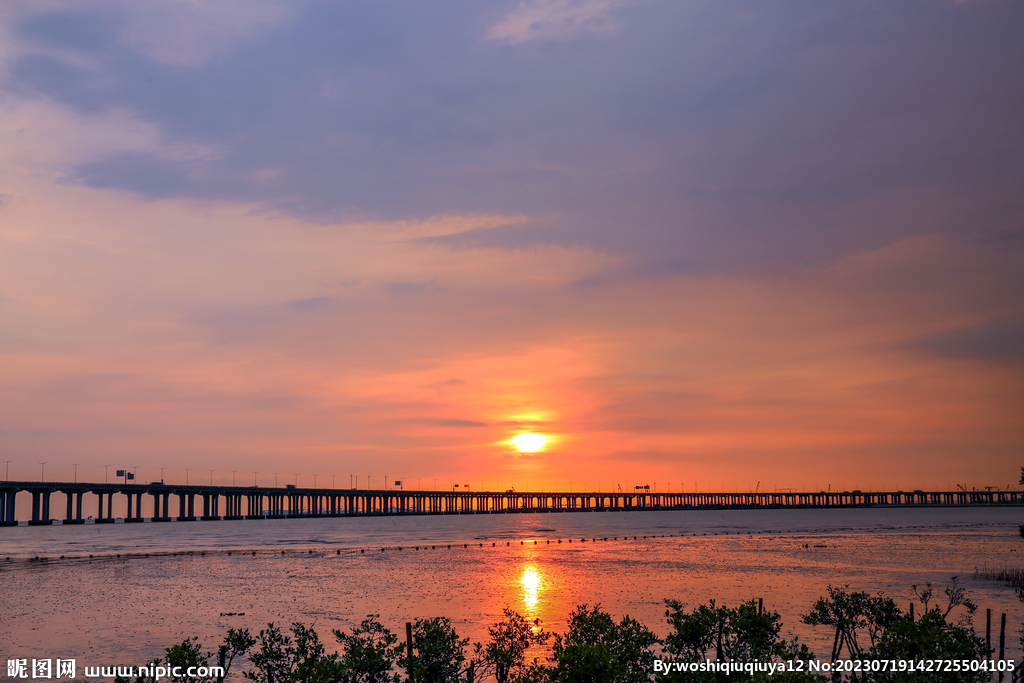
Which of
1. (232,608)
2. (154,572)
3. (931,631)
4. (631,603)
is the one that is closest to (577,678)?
(931,631)

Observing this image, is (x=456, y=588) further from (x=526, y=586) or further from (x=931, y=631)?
(x=931, y=631)

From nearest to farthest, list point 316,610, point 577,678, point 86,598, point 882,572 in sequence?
point 577,678
point 316,610
point 86,598
point 882,572

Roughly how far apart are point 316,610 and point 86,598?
25281 millimetres

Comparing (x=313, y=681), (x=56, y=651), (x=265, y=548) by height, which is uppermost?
(x=313, y=681)

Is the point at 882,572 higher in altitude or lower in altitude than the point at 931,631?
lower

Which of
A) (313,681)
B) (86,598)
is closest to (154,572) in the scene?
(86,598)

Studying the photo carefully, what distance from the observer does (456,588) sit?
7500cm

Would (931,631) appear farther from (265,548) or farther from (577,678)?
(265,548)

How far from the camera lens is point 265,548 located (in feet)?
477

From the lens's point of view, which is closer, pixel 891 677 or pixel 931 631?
pixel 891 677

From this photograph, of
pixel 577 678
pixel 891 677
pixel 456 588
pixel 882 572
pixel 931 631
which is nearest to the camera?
pixel 577 678

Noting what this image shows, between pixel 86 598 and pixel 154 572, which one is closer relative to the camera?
pixel 86 598

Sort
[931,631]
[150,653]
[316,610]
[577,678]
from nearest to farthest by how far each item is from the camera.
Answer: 1. [577,678]
2. [931,631]
3. [150,653]
4. [316,610]

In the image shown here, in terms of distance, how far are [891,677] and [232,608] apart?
5447cm
